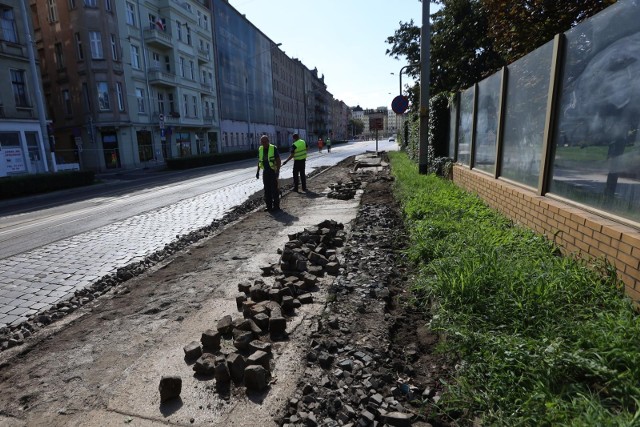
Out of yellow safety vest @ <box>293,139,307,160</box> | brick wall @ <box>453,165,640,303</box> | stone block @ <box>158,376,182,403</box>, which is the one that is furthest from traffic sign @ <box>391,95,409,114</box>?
stone block @ <box>158,376,182,403</box>

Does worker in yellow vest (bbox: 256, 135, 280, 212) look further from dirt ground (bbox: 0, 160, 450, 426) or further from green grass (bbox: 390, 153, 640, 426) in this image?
green grass (bbox: 390, 153, 640, 426)

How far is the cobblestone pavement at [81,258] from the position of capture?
452cm

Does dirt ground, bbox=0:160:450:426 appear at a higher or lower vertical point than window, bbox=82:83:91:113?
lower

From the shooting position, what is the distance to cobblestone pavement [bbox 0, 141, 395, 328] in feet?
14.8

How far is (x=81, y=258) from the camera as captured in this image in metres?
6.05

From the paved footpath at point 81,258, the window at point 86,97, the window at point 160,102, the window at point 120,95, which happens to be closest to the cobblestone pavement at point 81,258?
the paved footpath at point 81,258

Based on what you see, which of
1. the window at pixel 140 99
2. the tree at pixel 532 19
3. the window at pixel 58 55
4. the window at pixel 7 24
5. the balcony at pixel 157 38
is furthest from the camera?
the balcony at pixel 157 38

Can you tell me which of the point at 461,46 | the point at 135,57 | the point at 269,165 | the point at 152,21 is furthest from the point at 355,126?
the point at 269,165

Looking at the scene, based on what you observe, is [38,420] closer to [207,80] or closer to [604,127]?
[604,127]

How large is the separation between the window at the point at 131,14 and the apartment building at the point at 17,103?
9.44m

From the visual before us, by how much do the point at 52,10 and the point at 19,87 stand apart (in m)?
11.1

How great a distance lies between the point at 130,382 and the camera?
2.72 m

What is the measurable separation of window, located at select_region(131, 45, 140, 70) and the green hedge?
15629mm

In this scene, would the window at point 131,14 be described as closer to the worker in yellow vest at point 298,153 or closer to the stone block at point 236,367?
the worker in yellow vest at point 298,153
